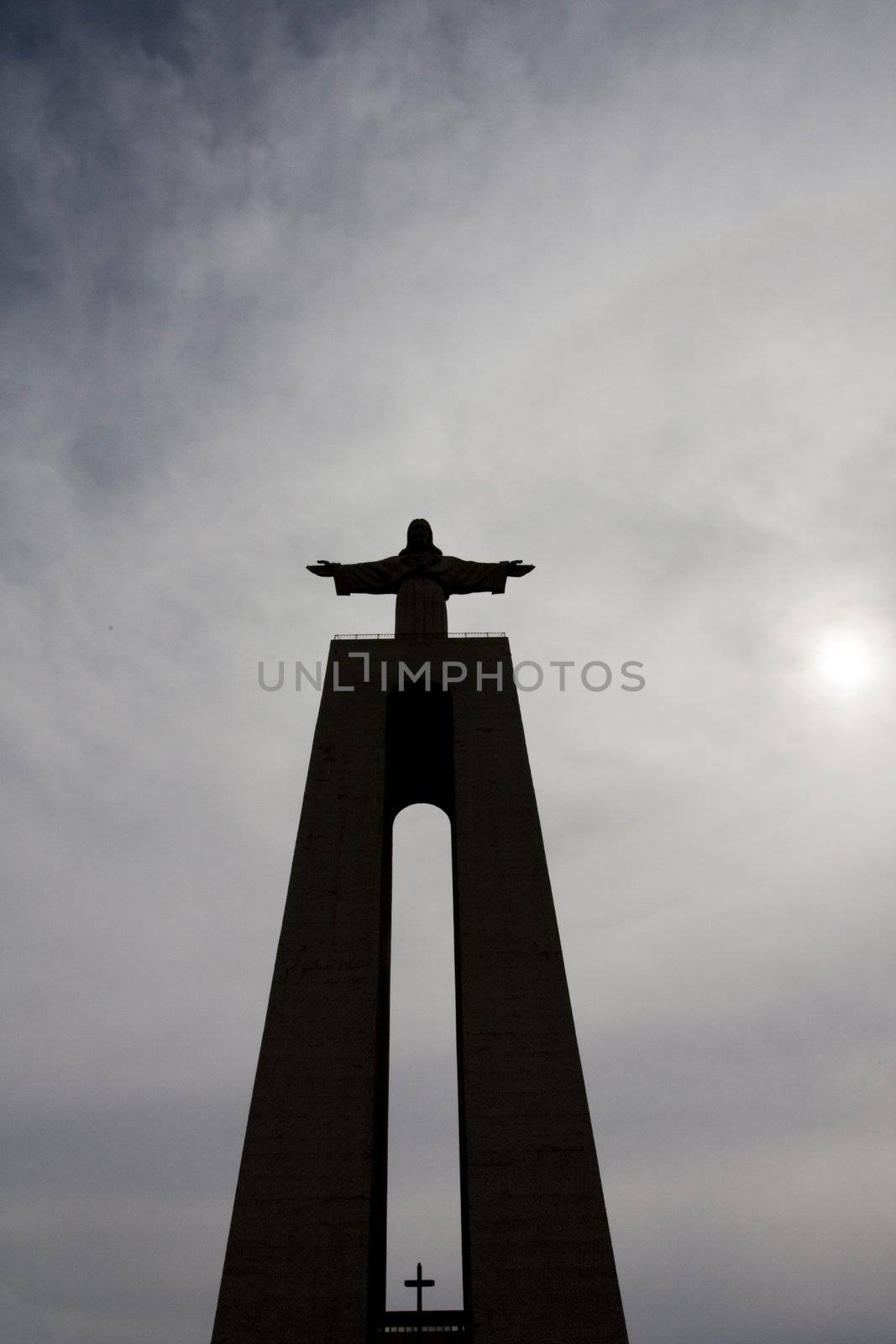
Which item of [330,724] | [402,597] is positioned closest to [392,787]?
[330,724]

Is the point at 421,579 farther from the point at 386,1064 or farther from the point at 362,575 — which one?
the point at 386,1064

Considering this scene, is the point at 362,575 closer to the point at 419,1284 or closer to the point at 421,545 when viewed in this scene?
the point at 421,545

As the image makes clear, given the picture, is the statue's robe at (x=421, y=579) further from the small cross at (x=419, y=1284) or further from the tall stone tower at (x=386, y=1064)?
the small cross at (x=419, y=1284)

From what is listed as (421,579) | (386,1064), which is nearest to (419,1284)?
(386,1064)

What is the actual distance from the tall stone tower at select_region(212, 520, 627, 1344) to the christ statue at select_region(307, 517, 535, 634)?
79.7 inches

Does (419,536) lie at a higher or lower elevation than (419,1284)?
higher

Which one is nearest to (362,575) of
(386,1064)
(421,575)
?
(421,575)

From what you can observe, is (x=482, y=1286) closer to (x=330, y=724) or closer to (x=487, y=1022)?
(x=487, y=1022)

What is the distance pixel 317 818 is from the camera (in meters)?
17.5

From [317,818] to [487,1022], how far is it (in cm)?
484

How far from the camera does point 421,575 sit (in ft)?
72.7

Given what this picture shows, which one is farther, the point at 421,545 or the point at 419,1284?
the point at 421,545

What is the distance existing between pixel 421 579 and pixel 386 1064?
10.5 meters

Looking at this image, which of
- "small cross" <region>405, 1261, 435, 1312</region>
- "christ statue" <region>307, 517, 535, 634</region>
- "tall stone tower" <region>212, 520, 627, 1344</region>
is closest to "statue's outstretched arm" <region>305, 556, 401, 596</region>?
"christ statue" <region>307, 517, 535, 634</region>
